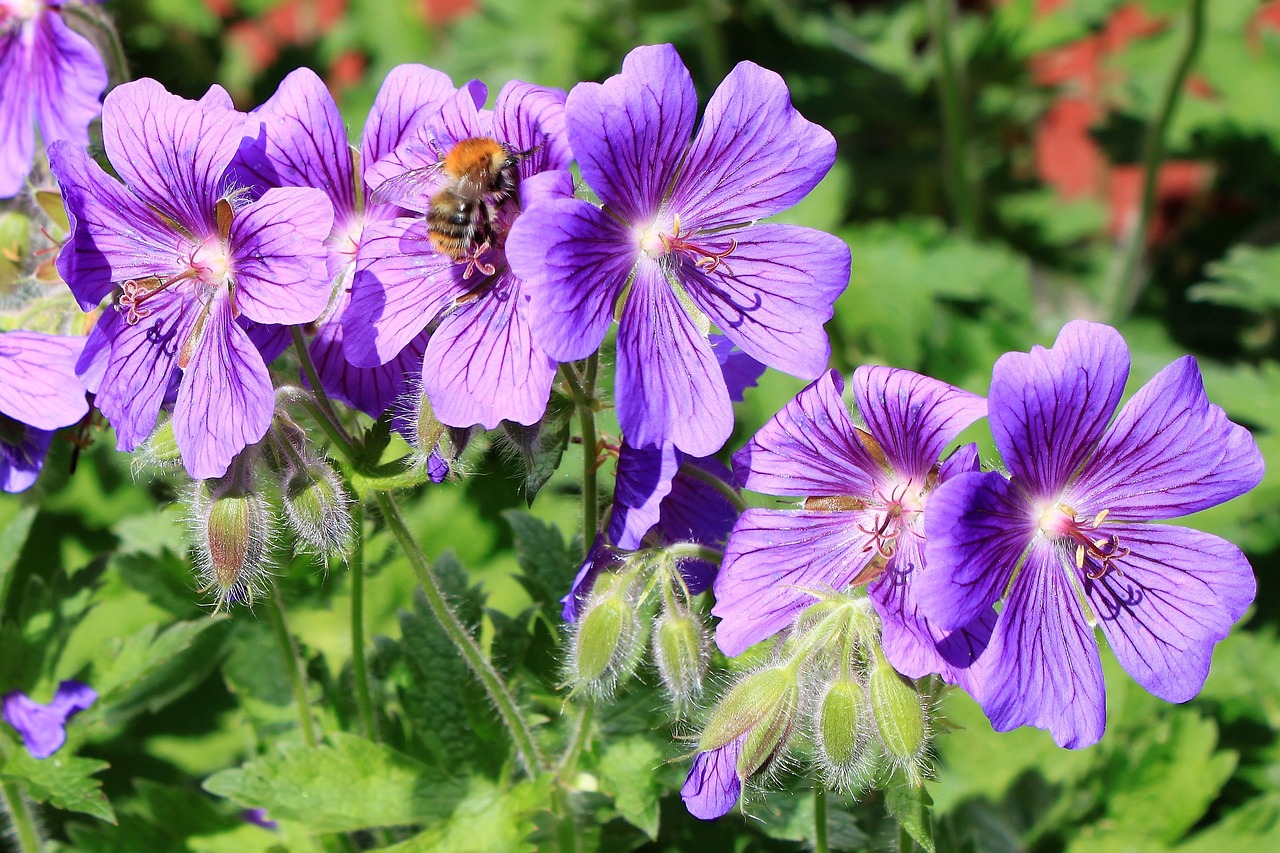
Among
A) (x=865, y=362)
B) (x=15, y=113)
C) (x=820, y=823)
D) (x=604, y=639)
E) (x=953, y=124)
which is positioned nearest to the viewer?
(x=604, y=639)

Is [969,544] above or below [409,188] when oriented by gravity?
below

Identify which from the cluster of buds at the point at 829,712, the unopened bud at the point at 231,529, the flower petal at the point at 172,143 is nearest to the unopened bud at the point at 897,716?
the cluster of buds at the point at 829,712

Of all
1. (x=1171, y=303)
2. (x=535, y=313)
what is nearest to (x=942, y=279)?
(x=1171, y=303)

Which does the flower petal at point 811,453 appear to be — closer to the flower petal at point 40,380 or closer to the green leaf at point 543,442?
the green leaf at point 543,442

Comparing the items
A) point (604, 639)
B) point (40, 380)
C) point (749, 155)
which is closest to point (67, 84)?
point (40, 380)

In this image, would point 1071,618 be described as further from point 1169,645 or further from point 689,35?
point 689,35

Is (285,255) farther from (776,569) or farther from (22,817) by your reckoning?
(22,817)
